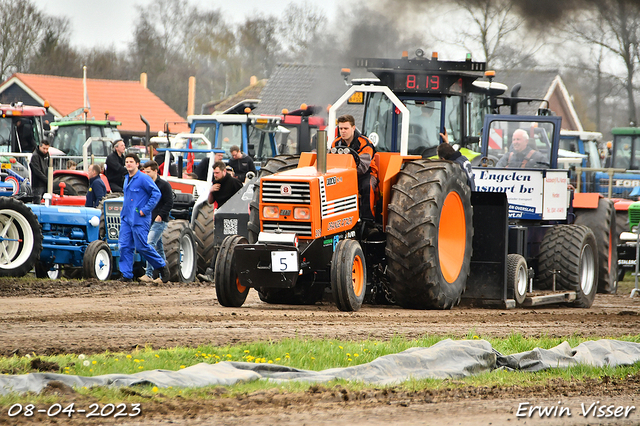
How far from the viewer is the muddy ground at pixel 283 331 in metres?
5.01

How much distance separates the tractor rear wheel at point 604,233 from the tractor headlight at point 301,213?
21.0 feet

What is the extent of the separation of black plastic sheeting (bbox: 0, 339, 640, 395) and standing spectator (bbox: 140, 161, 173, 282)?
7.99m

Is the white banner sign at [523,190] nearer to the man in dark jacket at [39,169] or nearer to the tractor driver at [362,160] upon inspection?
the tractor driver at [362,160]

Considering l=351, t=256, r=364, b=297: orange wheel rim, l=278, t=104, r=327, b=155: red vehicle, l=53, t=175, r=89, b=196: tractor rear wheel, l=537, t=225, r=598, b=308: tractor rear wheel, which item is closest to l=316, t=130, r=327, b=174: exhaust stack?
l=351, t=256, r=364, b=297: orange wheel rim

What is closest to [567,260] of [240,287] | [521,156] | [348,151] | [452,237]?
[521,156]

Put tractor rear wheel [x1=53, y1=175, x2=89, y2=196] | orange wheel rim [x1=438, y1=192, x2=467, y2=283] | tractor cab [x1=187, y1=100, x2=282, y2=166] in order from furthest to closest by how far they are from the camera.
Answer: tractor cab [x1=187, y1=100, x2=282, y2=166]
tractor rear wheel [x1=53, y1=175, x2=89, y2=196]
orange wheel rim [x1=438, y1=192, x2=467, y2=283]

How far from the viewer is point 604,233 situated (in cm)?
1417

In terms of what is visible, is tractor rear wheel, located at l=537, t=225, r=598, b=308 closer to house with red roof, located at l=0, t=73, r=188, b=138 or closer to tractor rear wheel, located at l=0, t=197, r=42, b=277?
tractor rear wheel, located at l=0, t=197, r=42, b=277

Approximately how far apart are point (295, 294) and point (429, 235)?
198 centimetres

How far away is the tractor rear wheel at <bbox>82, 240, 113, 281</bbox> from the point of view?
1373 cm

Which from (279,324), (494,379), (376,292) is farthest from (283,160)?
(494,379)

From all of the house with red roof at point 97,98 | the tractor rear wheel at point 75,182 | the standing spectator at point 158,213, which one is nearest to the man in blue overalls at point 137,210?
the standing spectator at point 158,213

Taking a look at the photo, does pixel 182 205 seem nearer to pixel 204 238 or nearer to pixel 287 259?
pixel 204 238

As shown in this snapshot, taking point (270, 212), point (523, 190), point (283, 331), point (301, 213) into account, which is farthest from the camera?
point (523, 190)
